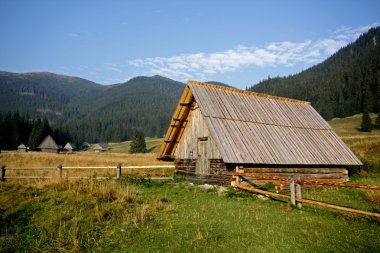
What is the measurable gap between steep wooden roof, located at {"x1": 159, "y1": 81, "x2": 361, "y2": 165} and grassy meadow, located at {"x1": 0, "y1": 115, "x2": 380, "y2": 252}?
136 inches

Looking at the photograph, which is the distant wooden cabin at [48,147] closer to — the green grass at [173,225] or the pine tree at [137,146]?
the pine tree at [137,146]

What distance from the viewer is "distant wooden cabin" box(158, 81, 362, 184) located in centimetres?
1766

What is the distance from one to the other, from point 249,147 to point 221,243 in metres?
10.4

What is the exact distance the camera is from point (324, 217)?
1048 centimetres

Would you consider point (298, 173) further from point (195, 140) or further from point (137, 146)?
point (137, 146)

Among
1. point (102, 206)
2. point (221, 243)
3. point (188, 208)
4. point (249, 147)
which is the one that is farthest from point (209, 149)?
point (221, 243)

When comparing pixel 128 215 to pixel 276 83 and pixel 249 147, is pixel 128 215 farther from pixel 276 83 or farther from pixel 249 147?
pixel 276 83

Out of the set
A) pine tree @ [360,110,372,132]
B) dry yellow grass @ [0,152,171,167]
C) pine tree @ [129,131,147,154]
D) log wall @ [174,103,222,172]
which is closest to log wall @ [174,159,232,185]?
log wall @ [174,103,222,172]

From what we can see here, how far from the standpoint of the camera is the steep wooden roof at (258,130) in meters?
17.6

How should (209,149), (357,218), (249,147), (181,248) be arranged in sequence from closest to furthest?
(181,248), (357,218), (249,147), (209,149)

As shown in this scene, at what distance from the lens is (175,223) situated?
9680 mm

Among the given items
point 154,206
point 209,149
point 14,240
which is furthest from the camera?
point 209,149

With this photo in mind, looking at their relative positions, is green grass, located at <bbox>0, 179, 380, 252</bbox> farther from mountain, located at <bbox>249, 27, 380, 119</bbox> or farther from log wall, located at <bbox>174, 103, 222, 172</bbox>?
mountain, located at <bbox>249, 27, 380, 119</bbox>

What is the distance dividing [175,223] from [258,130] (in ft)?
38.0
